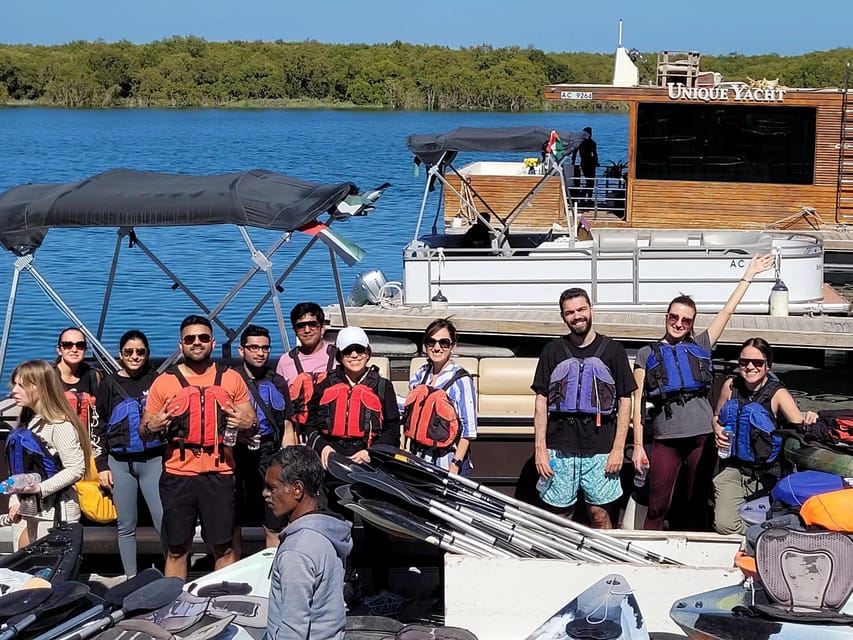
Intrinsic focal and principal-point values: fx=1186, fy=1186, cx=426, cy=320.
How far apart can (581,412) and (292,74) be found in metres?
111

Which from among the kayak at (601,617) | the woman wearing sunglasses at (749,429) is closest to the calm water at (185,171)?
the woman wearing sunglasses at (749,429)

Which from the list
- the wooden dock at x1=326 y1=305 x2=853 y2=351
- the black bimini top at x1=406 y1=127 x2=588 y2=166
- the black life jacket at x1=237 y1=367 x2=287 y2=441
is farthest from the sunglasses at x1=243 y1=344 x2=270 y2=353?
the black bimini top at x1=406 y1=127 x2=588 y2=166

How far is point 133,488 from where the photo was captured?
6.43 meters

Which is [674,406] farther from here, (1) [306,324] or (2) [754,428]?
(1) [306,324]

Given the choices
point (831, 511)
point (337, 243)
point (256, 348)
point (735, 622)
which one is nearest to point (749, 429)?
point (831, 511)

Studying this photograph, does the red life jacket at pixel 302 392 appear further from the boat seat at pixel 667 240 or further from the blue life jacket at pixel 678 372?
the boat seat at pixel 667 240

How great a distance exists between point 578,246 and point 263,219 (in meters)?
6.24

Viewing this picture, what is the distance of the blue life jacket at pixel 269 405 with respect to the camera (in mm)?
6457

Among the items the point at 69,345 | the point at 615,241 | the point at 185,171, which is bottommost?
the point at 69,345

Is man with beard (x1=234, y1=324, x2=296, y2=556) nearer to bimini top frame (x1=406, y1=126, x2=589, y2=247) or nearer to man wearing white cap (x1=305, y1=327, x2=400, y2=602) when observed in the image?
man wearing white cap (x1=305, y1=327, x2=400, y2=602)

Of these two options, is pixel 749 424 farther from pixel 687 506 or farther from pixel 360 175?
pixel 360 175

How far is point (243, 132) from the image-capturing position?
72.1m

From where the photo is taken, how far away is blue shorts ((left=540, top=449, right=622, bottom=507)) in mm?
6512

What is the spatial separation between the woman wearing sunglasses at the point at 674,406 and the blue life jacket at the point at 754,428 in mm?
342
